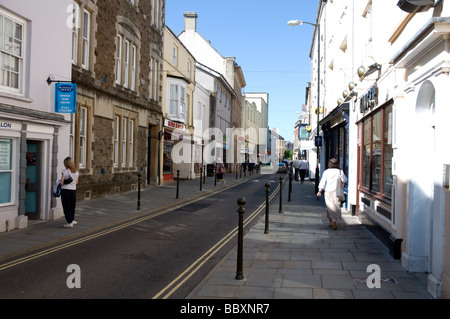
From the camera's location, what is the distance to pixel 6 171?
977cm

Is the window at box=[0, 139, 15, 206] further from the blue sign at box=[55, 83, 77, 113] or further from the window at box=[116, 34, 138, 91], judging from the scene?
the window at box=[116, 34, 138, 91]

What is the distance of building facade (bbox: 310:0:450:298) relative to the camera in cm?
517

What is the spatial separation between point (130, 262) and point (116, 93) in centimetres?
1196

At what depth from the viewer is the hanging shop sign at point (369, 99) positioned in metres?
9.54

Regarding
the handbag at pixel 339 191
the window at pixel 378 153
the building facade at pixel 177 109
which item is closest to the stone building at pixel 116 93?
the building facade at pixel 177 109

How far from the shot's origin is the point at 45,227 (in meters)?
10.2

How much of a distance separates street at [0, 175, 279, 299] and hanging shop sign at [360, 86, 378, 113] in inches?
173

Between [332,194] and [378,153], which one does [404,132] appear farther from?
[332,194]

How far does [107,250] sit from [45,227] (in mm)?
3106

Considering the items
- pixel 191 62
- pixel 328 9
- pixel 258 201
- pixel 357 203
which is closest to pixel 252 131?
pixel 191 62

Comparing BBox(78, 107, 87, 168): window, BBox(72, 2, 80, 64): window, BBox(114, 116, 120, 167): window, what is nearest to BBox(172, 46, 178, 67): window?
BBox(114, 116, 120, 167): window

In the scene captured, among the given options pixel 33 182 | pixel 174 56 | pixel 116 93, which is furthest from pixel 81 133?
pixel 174 56

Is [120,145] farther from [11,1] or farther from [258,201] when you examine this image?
[11,1]
